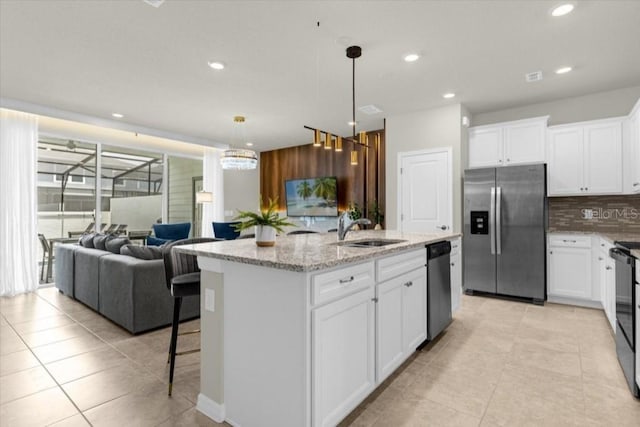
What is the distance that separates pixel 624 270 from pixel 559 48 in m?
2.09

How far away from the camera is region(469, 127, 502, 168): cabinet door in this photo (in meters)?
4.57

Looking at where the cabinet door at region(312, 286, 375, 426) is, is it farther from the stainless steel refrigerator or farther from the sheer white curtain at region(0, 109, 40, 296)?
the sheer white curtain at region(0, 109, 40, 296)

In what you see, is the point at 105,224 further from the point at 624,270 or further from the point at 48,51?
the point at 624,270

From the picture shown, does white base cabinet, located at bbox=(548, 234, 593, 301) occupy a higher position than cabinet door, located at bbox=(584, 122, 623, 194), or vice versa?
cabinet door, located at bbox=(584, 122, 623, 194)

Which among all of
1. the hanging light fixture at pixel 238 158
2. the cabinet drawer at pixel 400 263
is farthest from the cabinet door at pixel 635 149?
the hanging light fixture at pixel 238 158

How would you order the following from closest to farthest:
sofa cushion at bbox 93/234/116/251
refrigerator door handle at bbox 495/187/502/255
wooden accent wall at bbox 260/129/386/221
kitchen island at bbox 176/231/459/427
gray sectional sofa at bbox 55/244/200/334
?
1. kitchen island at bbox 176/231/459/427
2. gray sectional sofa at bbox 55/244/200/334
3. sofa cushion at bbox 93/234/116/251
4. refrigerator door handle at bbox 495/187/502/255
5. wooden accent wall at bbox 260/129/386/221

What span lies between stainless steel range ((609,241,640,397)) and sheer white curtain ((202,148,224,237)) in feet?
21.8

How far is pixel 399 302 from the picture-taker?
2316mm

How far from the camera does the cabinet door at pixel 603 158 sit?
12.8 ft

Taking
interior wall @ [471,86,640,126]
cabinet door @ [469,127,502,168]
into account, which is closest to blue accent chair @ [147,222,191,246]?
cabinet door @ [469,127,502,168]

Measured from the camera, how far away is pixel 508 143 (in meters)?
4.49

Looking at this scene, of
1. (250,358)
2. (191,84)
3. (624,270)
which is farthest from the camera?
(191,84)

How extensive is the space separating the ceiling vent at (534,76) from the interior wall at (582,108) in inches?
39.1

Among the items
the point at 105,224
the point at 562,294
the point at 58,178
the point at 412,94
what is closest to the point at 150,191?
the point at 105,224
